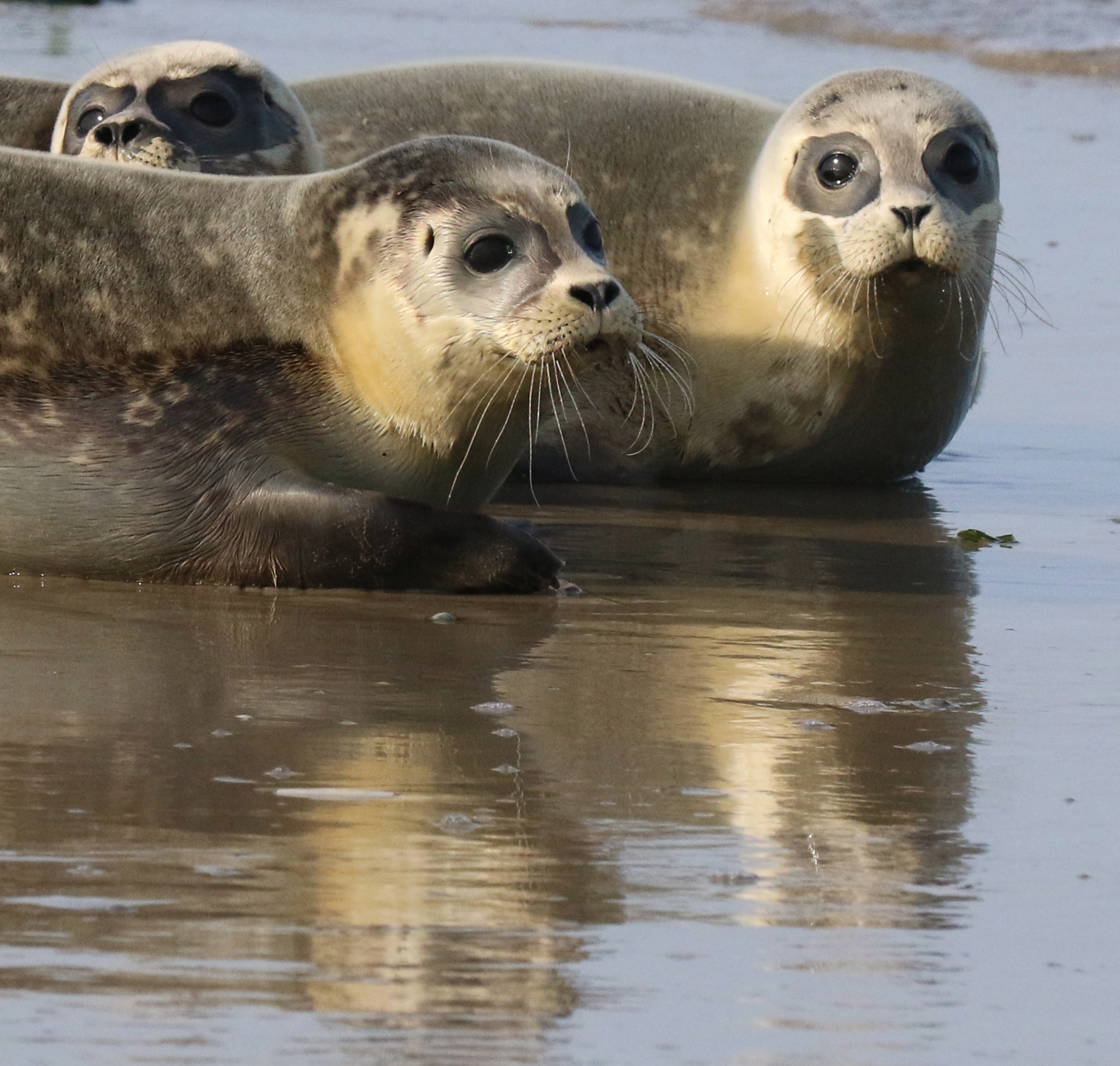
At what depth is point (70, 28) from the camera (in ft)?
71.1

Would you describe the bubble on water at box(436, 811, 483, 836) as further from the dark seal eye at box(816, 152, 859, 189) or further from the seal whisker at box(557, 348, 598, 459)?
the dark seal eye at box(816, 152, 859, 189)

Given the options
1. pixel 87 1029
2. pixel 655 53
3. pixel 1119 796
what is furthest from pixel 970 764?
pixel 655 53

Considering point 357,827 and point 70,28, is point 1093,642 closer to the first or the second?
Answer: point 357,827

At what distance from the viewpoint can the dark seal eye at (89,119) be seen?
854 cm

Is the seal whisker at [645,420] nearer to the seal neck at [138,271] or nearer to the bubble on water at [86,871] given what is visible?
the seal neck at [138,271]

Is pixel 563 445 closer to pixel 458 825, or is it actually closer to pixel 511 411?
pixel 511 411

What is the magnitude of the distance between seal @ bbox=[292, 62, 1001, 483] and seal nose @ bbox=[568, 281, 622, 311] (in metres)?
1.60

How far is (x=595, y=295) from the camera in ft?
20.3

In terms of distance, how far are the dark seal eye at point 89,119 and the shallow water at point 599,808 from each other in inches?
81.0

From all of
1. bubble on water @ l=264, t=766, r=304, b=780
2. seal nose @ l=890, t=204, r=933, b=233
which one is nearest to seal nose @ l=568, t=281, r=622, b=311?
seal nose @ l=890, t=204, r=933, b=233

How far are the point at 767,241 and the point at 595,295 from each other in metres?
2.26

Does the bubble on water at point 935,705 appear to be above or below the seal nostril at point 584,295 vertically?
below

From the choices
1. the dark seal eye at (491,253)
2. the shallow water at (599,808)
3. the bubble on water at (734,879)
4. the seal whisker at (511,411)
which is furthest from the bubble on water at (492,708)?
the dark seal eye at (491,253)

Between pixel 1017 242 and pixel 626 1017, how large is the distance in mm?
9007
